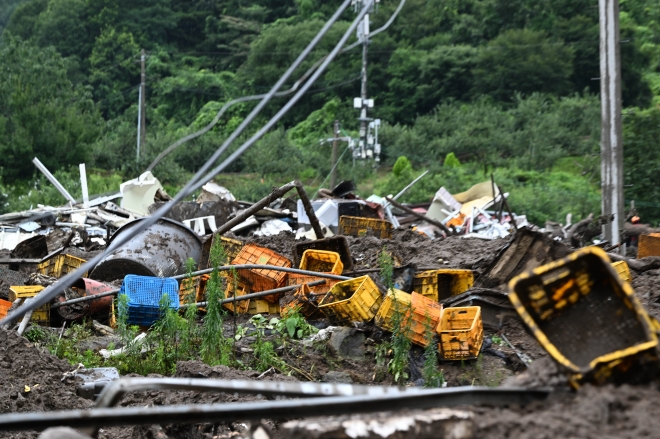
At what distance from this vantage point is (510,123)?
45969mm

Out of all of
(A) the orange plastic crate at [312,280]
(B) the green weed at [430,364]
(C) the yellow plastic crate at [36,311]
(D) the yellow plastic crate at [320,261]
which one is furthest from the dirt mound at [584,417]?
(C) the yellow plastic crate at [36,311]

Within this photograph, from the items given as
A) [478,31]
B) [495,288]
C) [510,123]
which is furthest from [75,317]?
[478,31]

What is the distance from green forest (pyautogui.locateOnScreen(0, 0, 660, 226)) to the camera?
3816cm

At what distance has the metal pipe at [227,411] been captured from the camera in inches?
113

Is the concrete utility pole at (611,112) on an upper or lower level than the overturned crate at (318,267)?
upper

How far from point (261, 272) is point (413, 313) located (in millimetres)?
2611

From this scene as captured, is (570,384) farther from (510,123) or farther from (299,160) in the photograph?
(510,123)

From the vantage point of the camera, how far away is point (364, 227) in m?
15.9

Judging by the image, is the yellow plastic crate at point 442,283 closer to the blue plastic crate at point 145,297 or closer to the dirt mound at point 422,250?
the dirt mound at point 422,250

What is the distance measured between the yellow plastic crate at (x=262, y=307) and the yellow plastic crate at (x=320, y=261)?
61 cm

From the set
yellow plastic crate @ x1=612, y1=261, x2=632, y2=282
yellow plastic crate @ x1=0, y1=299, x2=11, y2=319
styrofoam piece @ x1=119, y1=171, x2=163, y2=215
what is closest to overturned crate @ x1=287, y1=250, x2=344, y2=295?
yellow plastic crate @ x1=612, y1=261, x2=632, y2=282

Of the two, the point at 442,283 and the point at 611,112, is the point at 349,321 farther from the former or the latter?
the point at 611,112

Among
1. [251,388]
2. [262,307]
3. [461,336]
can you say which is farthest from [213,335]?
[251,388]

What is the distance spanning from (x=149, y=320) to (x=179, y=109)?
46.7 metres
